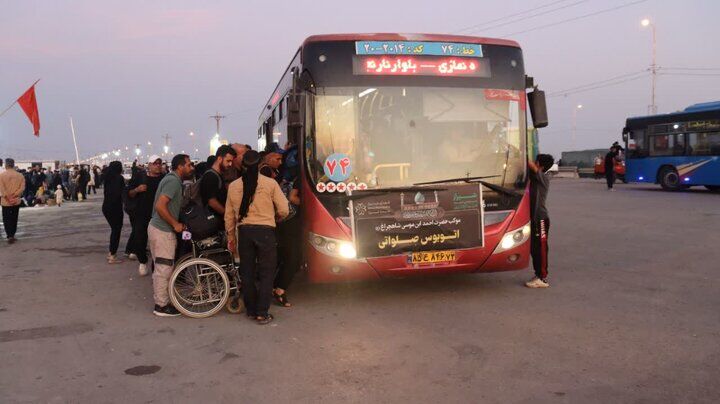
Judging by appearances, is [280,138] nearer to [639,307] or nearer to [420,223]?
[420,223]

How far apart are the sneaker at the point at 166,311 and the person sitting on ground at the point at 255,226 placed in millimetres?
873

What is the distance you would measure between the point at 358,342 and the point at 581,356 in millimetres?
1908

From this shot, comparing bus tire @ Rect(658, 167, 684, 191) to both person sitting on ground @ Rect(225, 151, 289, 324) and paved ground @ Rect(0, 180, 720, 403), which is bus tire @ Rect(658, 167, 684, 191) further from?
person sitting on ground @ Rect(225, 151, 289, 324)

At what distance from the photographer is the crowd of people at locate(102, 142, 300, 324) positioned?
6.20m

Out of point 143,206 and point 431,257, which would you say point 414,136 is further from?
point 143,206

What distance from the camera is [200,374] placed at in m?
4.70

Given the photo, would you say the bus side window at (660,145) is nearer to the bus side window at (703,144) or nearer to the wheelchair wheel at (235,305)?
the bus side window at (703,144)

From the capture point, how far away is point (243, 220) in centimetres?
622

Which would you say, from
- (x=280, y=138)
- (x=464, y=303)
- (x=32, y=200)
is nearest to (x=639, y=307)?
(x=464, y=303)

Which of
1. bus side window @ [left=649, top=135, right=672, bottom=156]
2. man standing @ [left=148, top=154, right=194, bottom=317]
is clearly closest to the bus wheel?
bus side window @ [left=649, top=135, right=672, bottom=156]

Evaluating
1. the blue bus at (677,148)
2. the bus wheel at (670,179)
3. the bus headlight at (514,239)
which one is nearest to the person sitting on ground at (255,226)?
the bus headlight at (514,239)

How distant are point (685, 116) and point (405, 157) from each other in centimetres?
2143

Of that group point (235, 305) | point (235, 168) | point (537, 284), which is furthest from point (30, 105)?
point (537, 284)

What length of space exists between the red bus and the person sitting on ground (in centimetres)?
54
